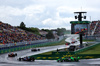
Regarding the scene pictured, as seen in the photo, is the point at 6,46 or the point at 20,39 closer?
the point at 6,46

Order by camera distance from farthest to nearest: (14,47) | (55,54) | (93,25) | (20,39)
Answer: (93,25) < (20,39) < (14,47) < (55,54)

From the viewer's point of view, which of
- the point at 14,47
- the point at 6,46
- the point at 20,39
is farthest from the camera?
the point at 20,39

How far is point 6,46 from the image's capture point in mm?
58500

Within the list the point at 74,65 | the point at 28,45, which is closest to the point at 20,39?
the point at 28,45

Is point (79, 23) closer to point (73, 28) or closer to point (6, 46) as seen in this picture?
point (73, 28)

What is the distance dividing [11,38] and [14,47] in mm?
5062

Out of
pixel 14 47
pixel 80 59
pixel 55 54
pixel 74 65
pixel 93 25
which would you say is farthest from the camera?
pixel 93 25

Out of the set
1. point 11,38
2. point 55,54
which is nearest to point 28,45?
point 11,38

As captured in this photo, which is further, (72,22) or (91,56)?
(72,22)

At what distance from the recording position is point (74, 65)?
3086cm

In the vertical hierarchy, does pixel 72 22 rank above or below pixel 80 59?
above

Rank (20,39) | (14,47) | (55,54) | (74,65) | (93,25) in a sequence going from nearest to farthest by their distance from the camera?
(74,65), (55,54), (14,47), (20,39), (93,25)

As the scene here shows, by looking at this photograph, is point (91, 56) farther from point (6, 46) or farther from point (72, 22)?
point (6, 46)

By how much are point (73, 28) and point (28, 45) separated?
21.2 metres
